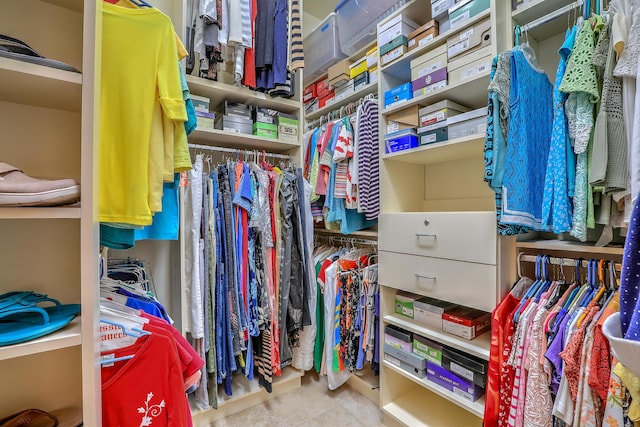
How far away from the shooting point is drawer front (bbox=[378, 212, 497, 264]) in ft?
4.18

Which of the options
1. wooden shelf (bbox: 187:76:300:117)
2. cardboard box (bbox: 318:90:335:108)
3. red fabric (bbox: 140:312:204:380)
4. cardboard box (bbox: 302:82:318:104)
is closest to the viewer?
red fabric (bbox: 140:312:204:380)

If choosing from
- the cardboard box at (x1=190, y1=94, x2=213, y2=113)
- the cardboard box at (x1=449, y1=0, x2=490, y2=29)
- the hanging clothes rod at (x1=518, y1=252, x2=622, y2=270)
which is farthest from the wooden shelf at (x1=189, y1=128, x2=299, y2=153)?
the hanging clothes rod at (x1=518, y1=252, x2=622, y2=270)

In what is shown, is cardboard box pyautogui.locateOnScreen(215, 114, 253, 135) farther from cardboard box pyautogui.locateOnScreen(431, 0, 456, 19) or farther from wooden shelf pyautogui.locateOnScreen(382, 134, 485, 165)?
cardboard box pyautogui.locateOnScreen(431, 0, 456, 19)

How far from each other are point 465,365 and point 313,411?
909 mm

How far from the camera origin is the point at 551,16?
1.17m

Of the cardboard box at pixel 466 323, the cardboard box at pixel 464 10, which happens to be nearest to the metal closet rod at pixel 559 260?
the cardboard box at pixel 466 323

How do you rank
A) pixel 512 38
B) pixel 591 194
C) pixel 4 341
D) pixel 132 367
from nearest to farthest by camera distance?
pixel 4 341 → pixel 132 367 → pixel 591 194 → pixel 512 38

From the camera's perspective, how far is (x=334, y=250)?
2.23 metres

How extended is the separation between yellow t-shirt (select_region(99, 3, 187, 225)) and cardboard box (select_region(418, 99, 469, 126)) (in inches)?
46.1

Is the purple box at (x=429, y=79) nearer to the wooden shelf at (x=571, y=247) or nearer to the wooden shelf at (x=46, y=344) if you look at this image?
the wooden shelf at (x=571, y=247)

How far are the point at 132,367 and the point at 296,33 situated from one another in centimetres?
179

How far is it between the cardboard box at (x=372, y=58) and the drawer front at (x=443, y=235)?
37.4 inches

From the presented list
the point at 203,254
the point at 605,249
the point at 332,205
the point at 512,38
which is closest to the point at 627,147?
the point at 605,249

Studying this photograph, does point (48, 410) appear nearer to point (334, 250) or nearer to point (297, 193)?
point (297, 193)
